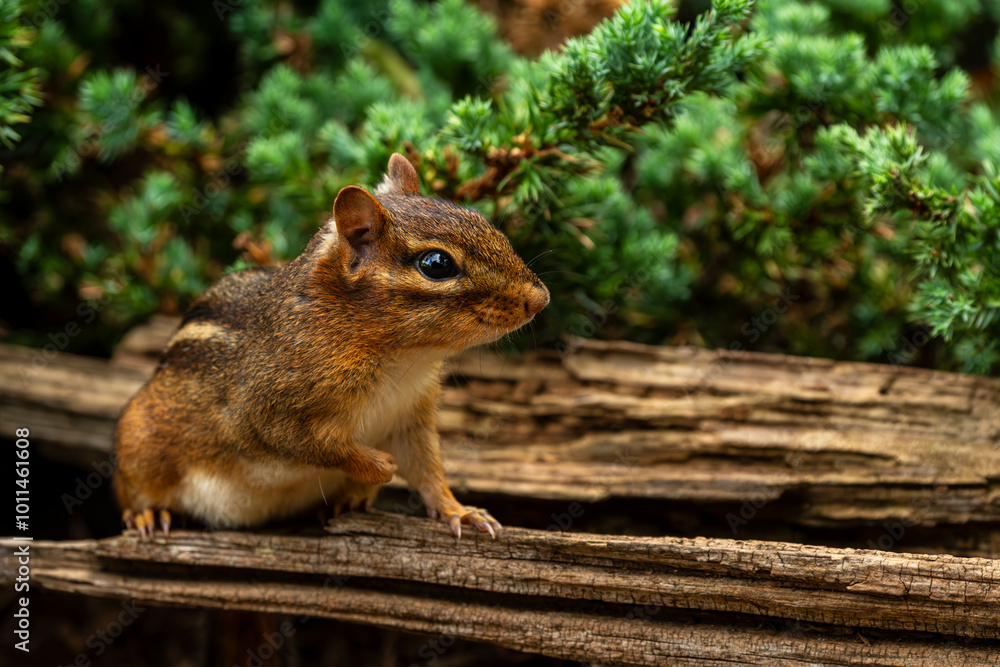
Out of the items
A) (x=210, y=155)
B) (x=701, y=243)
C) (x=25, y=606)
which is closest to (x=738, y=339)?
(x=701, y=243)

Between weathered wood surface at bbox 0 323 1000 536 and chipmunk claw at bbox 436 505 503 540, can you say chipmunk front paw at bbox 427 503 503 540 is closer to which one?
chipmunk claw at bbox 436 505 503 540

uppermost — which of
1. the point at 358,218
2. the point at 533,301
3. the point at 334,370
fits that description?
the point at 358,218

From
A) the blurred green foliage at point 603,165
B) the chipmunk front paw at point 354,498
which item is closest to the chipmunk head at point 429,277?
the blurred green foliage at point 603,165

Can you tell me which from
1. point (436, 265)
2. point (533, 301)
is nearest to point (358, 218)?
point (436, 265)

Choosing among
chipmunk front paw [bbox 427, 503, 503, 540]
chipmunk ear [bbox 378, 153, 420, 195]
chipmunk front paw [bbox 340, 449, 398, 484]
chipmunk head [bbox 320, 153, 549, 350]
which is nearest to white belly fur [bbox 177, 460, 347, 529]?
A: chipmunk front paw [bbox 340, 449, 398, 484]

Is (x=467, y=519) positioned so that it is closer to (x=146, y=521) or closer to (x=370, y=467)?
(x=370, y=467)

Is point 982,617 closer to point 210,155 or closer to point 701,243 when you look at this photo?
point 701,243

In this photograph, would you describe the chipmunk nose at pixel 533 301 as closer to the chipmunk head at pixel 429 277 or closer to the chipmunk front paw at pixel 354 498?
the chipmunk head at pixel 429 277
